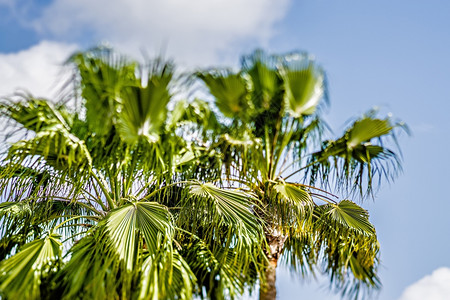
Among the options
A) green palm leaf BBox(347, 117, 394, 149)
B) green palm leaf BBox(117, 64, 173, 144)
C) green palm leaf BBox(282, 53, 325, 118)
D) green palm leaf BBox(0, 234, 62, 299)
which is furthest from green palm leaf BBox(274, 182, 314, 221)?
green palm leaf BBox(0, 234, 62, 299)

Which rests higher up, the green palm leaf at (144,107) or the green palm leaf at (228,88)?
the green palm leaf at (228,88)

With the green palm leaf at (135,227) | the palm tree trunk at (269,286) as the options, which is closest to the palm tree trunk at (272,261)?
the palm tree trunk at (269,286)

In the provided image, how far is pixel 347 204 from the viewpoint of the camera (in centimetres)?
608

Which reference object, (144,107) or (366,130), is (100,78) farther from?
(366,130)

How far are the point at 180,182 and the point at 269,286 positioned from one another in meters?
1.52

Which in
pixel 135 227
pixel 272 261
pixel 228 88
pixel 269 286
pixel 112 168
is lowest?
pixel 269 286

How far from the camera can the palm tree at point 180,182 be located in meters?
4.43

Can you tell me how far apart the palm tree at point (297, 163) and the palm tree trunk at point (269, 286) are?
0.04 feet

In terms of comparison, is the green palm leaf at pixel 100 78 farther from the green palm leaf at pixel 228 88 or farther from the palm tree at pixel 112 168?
the green palm leaf at pixel 228 88

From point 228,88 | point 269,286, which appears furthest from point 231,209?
point 228,88

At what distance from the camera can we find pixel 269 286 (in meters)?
5.50

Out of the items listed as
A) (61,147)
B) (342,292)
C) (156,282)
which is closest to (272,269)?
(342,292)

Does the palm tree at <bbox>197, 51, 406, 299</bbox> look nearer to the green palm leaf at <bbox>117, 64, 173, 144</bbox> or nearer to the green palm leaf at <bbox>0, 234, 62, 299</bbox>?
the green palm leaf at <bbox>117, 64, 173, 144</bbox>

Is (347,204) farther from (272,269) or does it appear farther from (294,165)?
(272,269)
